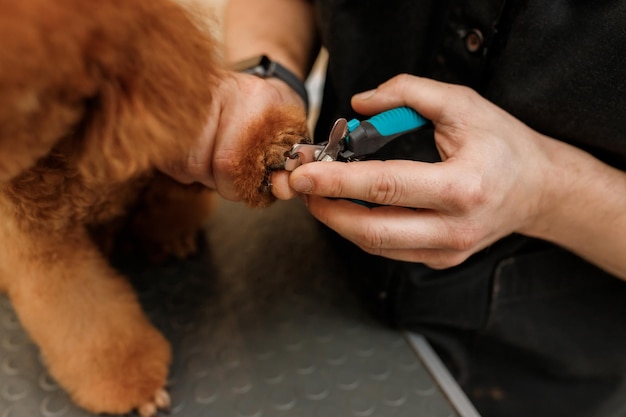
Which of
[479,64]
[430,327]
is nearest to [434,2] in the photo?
[479,64]

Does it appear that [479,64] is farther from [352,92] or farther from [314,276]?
[314,276]

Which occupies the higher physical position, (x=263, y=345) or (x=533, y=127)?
(x=533, y=127)

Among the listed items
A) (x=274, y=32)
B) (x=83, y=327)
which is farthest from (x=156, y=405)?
(x=274, y=32)

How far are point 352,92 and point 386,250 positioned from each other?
255 mm

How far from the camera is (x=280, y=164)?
1.57 feet

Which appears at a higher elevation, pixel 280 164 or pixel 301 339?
pixel 280 164

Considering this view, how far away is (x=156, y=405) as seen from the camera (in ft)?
1.93

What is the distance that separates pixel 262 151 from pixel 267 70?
7.3 inches

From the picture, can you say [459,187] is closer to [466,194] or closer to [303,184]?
[466,194]

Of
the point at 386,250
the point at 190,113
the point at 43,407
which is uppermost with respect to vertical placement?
the point at 190,113

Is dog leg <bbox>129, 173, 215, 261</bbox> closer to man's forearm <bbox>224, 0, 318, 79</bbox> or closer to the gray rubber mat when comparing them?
the gray rubber mat

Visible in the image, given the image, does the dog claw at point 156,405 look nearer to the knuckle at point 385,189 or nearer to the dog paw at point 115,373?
the dog paw at point 115,373

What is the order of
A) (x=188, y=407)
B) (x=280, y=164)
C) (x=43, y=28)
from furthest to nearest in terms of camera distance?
(x=188, y=407) → (x=280, y=164) → (x=43, y=28)

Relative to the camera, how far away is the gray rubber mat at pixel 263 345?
60 centimetres
